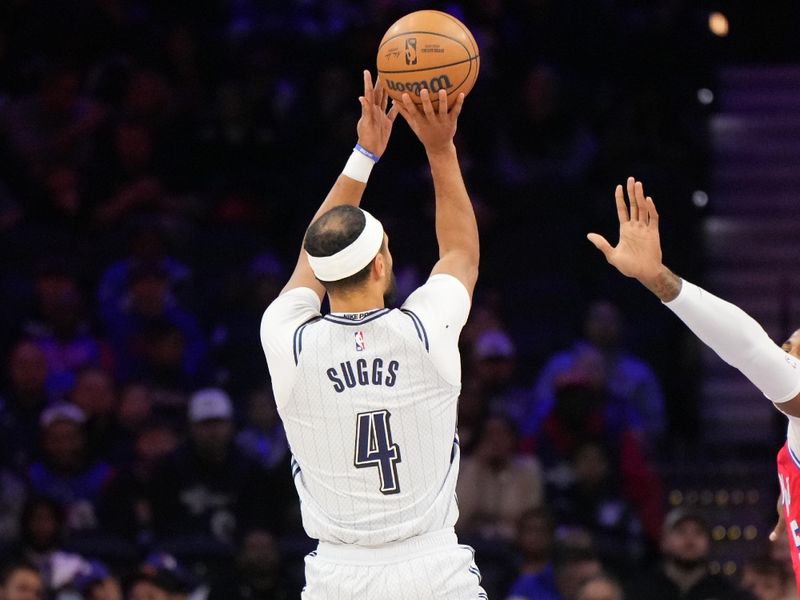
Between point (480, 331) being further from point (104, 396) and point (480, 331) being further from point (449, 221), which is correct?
point (449, 221)

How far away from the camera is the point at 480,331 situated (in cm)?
1224

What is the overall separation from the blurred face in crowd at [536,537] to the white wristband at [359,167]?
4.53 m

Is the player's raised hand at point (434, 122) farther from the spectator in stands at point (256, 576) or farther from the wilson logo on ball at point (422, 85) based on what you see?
the spectator in stands at point (256, 576)

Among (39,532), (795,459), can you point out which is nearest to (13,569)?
(39,532)

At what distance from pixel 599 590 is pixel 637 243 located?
386 cm

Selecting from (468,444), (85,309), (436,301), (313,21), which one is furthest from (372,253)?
(313,21)

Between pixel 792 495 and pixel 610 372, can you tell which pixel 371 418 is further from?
pixel 610 372

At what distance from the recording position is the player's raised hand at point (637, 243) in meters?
5.87

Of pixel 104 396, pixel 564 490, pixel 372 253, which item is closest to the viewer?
pixel 372 253

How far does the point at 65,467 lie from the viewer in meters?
11.2

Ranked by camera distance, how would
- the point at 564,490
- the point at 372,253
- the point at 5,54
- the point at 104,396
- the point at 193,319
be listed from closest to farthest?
the point at 372,253, the point at 564,490, the point at 104,396, the point at 193,319, the point at 5,54

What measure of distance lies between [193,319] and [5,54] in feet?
13.4

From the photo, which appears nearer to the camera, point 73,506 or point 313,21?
point 73,506

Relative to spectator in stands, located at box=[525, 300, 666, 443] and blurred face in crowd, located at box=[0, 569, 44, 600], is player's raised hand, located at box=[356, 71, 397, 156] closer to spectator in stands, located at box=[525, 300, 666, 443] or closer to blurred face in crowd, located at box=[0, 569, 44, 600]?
blurred face in crowd, located at box=[0, 569, 44, 600]
